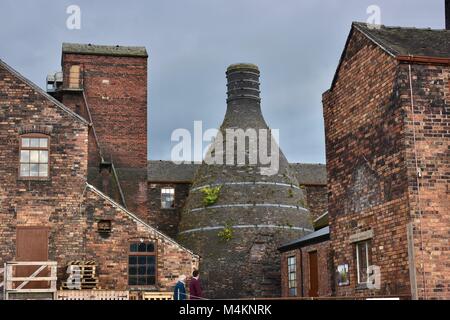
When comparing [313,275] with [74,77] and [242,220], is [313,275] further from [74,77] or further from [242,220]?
[74,77]

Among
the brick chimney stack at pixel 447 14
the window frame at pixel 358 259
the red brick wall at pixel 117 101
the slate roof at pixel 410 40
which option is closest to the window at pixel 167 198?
the red brick wall at pixel 117 101

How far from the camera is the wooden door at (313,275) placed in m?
30.2

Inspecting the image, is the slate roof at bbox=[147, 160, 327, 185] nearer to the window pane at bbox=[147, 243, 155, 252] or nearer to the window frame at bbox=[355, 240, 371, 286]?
the window pane at bbox=[147, 243, 155, 252]

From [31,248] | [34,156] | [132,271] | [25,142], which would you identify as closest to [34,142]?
[25,142]

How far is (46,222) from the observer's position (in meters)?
25.6

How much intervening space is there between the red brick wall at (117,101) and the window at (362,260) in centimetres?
2126

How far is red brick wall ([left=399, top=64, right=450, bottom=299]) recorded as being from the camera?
1631cm

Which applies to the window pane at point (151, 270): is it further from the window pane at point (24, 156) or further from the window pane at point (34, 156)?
the window pane at point (24, 156)

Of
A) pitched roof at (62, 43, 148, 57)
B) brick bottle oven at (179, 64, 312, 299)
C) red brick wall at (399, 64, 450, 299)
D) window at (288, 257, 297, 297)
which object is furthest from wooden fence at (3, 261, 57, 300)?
pitched roof at (62, 43, 148, 57)

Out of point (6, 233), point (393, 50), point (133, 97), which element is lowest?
point (6, 233)

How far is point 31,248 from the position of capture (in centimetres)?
2528

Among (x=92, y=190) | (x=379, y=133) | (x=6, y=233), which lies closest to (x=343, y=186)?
(x=379, y=133)

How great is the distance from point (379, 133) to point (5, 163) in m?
13.8
